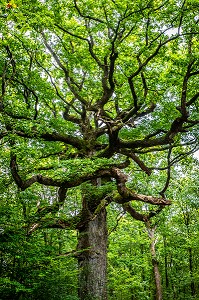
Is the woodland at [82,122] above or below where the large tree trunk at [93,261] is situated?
above

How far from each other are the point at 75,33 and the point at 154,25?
265 cm

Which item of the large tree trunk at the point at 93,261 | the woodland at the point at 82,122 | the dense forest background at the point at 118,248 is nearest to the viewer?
the dense forest background at the point at 118,248

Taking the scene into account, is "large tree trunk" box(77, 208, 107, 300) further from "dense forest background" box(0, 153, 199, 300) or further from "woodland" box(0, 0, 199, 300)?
"dense forest background" box(0, 153, 199, 300)

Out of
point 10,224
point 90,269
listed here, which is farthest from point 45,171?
point 10,224

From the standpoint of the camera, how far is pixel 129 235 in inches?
772

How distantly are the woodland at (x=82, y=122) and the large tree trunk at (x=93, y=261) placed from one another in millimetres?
31

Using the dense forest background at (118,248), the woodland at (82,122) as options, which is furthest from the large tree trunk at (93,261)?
the dense forest background at (118,248)

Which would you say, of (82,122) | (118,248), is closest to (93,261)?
(82,122)

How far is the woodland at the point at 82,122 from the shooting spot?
614 centimetres

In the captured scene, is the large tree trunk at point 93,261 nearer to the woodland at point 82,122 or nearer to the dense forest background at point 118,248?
the woodland at point 82,122

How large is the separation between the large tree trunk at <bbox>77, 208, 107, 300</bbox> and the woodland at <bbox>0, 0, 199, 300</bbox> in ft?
0.10

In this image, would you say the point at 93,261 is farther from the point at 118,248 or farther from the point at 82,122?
the point at 118,248

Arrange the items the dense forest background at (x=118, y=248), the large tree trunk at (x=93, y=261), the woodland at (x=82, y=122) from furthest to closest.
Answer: the large tree trunk at (x=93, y=261) < the woodland at (x=82, y=122) < the dense forest background at (x=118, y=248)

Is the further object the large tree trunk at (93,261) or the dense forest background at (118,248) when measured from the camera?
the large tree trunk at (93,261)
